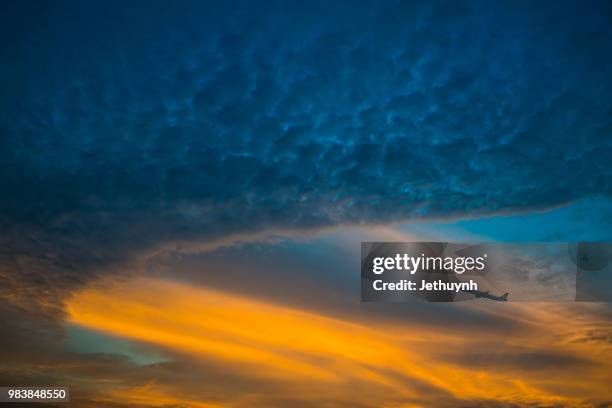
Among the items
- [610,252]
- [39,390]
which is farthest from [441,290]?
[39,390]

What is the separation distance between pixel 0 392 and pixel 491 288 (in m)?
22.9

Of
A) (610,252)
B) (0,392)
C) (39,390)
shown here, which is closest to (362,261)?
(610,252)

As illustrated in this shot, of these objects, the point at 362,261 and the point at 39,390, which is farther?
the point at 39,390

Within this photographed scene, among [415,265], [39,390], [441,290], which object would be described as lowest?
[39,390]

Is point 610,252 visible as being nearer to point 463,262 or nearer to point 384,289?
point 463,262

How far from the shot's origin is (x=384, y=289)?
45.0 feet

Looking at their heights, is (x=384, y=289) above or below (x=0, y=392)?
above

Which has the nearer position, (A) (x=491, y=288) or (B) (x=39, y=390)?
(A) (x=491, y=288)

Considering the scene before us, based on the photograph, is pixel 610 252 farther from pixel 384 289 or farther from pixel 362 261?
pixel 362 261

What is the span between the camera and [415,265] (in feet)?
43.8

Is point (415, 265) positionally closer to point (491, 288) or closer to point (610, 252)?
point (491, 288)

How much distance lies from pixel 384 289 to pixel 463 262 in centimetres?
353

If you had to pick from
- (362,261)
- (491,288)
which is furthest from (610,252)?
(362,261)

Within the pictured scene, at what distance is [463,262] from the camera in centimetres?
1355
